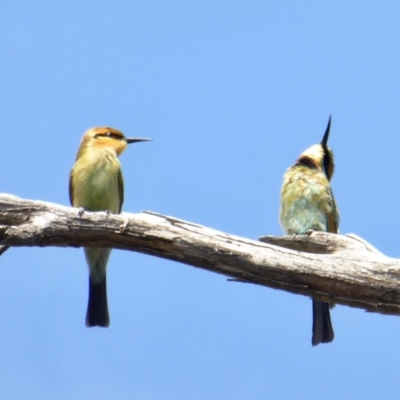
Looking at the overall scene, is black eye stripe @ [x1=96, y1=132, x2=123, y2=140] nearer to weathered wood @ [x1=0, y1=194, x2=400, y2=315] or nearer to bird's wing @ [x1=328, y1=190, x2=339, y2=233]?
bird's wing @ [x1=328, y1=190, x2=339, y2=233]

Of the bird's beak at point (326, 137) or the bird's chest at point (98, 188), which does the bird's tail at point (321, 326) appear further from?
the bird's beak at point (326, 137)

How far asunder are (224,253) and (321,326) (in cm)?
149

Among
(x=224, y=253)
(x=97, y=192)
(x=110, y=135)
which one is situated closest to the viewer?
(x=224, y=253)

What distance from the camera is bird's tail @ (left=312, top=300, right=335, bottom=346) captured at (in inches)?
197

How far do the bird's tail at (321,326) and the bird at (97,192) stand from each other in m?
1.21

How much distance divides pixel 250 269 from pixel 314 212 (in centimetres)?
185

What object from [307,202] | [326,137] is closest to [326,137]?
[326,137]

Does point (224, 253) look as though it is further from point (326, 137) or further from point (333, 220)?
point (326, 137)

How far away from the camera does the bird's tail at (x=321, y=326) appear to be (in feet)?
16.4

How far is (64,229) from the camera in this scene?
369cm

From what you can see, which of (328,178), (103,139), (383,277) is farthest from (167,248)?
(328,178)

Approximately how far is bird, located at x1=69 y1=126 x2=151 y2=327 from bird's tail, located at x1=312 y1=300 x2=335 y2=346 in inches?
47.7

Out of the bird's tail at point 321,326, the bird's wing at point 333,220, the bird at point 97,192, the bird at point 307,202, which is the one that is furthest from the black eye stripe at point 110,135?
the bird's tail at point 321,326

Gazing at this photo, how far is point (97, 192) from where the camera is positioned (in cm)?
501
